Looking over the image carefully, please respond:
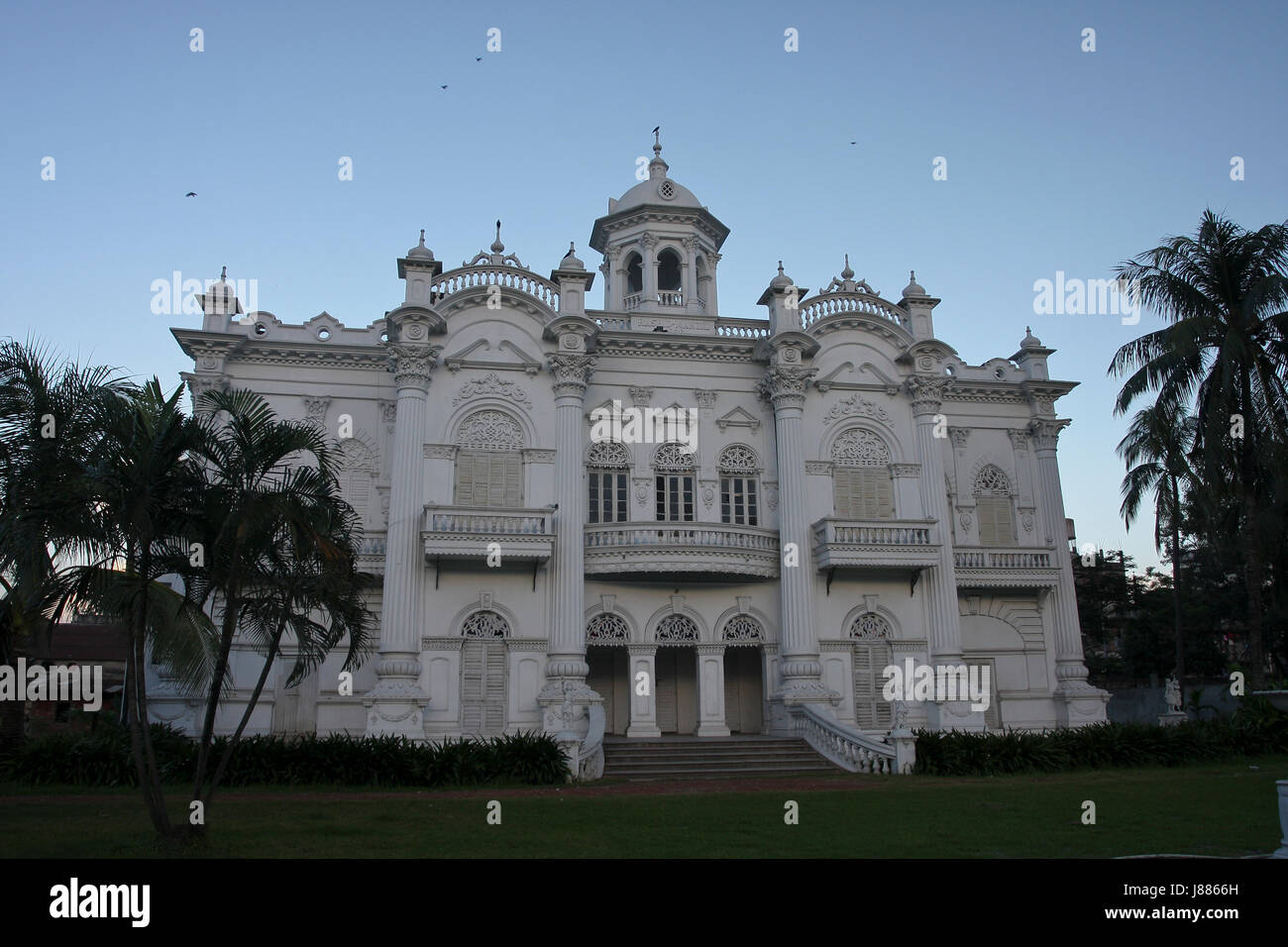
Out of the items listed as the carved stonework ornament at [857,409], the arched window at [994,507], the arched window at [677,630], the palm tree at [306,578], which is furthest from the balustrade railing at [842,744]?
the palm tree at [306,578]

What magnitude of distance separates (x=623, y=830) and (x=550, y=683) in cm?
1112

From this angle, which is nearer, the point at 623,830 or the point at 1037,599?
the point at 623,830

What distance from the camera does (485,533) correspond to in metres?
22.9

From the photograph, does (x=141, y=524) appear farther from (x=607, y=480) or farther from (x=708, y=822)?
(x=607, y=480)

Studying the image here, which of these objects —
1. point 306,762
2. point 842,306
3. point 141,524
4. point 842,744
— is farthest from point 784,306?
point 141,524

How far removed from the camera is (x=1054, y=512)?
27797 millimetres

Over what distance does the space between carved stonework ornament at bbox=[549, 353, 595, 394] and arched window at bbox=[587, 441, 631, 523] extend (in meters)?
1.74

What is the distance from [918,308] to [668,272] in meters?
7.68

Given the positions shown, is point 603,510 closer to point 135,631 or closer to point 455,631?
point 455,631

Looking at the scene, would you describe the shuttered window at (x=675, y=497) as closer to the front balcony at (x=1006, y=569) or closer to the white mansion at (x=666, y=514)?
the white mansion at (x=666, y=514)

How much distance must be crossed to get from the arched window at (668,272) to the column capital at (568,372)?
638cm

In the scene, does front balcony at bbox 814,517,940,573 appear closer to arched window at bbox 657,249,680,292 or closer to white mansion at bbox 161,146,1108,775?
white mansion at bbox 161,146,1108,775

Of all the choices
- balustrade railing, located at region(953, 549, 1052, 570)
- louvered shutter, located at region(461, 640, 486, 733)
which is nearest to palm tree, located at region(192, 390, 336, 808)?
louvered shutter, located at region(461, 640, 486, 733)
